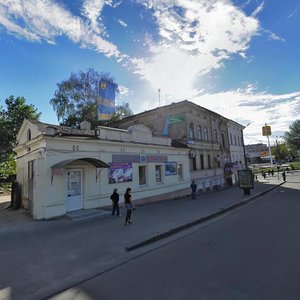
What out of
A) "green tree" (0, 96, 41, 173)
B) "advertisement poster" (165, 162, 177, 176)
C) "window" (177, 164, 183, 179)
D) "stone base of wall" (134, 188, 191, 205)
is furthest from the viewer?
"green tree" (0, 96, 41, 173)

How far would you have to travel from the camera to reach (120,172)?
1466cm

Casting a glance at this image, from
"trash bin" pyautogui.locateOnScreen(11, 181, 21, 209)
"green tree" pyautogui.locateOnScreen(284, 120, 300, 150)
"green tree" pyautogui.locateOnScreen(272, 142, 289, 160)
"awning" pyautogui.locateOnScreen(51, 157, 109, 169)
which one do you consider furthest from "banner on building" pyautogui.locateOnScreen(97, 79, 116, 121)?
"green tree" pyautogui.locateOnScreen(272, 142, 289, 160)

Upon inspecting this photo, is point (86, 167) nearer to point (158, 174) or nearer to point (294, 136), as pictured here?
point (158, 174)

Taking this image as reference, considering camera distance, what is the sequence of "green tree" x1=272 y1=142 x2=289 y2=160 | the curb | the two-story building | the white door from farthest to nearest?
"green tree" x1=272 y1=142 x2=289 y2=160 → the two-story building → the white door → the curb

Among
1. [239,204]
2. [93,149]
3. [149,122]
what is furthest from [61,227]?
[149,122]

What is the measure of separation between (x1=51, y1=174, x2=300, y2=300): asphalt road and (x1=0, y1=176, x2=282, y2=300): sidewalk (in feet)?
1.87

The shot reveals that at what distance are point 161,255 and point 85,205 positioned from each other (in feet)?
23.8

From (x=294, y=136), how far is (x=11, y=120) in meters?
78.9

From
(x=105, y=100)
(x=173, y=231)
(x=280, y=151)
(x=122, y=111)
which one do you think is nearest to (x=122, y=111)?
(x=122, y=111)

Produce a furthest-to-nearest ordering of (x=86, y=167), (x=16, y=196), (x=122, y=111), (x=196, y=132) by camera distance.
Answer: (x=122, y=111)
(x=196, y=132)
(x=16, y=196)
(x=86, y=167)

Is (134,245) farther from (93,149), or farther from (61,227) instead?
(93,149)

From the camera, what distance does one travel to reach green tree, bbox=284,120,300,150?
238 feet

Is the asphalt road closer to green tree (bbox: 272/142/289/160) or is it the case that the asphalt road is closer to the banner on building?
the banner on building

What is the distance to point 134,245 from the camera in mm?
7156
